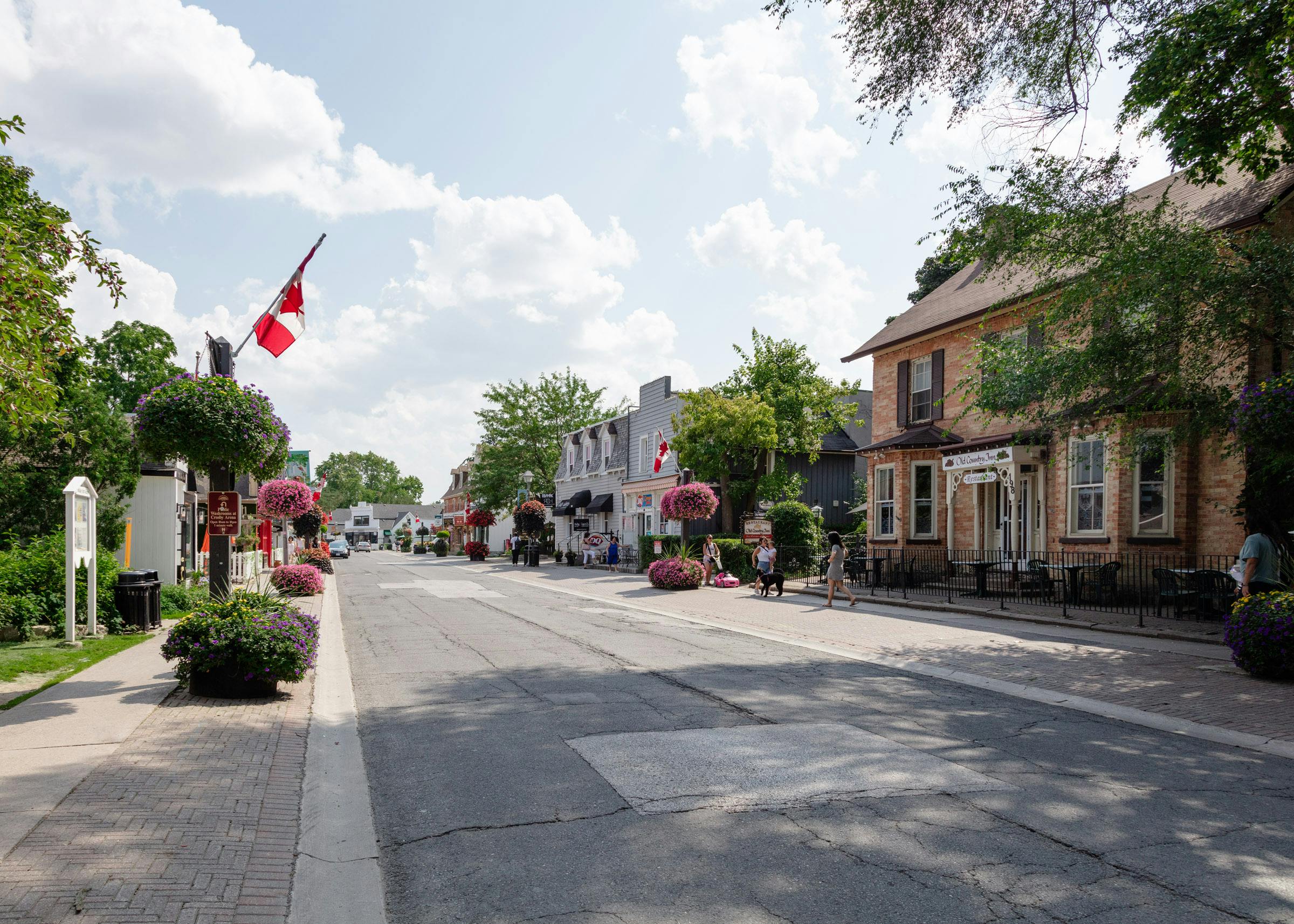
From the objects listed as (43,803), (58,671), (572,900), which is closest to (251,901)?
(572,900)

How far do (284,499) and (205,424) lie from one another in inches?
639

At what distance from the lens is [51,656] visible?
10.4 meters

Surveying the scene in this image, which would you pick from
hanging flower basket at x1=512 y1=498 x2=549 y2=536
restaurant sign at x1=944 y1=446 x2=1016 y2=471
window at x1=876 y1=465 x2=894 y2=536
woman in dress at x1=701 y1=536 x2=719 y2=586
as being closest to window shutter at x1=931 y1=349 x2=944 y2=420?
window at x1=876 y1=465 x2=894 y2=536

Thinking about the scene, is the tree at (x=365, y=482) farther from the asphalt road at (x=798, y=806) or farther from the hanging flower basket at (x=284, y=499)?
the asphalt road at (x=798, y=806)

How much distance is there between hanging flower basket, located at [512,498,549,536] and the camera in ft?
145

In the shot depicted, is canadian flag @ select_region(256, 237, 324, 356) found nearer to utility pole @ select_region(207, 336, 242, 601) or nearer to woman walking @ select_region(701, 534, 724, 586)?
utility pole @ select_region(207, 336, 242, 601)

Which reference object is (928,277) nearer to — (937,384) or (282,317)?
(937,384)

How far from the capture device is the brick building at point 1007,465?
54.1 feet

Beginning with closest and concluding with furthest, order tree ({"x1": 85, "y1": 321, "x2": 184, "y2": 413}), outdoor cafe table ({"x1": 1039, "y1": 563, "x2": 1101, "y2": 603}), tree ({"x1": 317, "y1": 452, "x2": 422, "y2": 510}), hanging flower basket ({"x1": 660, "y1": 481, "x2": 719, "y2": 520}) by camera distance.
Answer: outdoor cafe table ({"x1": 1039, "y1": 563, "x2": 1101, "y2": 603}) → hanging flower basket ({"x1": 660, "y1": 481, "x2": 719, "y2": 520}) → tree ({"x1": 85, "y1": 321, "x2": 184, "y2": 413}) → tree ({"x1": 317, "y1": 452, "x2": 422, "y2": 510})

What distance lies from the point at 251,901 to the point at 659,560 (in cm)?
2091

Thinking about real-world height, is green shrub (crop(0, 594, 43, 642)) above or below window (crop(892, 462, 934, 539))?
below

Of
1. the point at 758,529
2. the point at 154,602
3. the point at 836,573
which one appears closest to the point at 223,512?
→ the point at 154,602

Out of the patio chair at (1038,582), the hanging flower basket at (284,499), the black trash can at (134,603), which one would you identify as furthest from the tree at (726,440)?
the black trash can at (134,603)

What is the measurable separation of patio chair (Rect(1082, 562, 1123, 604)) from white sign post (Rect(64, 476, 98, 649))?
16937 mm
